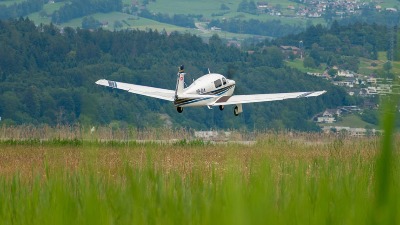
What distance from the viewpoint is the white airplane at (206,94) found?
53944 millimetres

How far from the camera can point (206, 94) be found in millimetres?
57406

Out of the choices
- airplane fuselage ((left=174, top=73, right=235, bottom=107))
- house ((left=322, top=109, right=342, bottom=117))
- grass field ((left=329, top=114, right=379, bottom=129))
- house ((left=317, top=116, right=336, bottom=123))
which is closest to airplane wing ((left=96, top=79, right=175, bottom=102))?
airplane fuselage ((left=174, top=73, right=235, bottom=107))

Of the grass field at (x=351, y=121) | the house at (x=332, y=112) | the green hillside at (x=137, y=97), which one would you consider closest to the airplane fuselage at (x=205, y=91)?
the green hillside at (x=137, y=97)

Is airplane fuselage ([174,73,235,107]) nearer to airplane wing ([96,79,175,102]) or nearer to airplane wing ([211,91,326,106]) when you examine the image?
airplane wing ([211,91,326,106])

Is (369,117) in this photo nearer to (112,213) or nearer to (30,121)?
(30,121)

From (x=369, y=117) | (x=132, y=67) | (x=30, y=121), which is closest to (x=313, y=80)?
(x=132, y=67)

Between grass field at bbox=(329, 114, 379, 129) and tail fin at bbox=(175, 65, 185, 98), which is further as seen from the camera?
grass field at bbox=(329, 114, 379, 129)

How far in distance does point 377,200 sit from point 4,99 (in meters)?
158

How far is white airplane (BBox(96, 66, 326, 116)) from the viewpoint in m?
53.9

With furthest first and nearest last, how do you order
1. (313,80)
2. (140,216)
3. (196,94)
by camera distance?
(313,80)
(196,94)
(140,216)

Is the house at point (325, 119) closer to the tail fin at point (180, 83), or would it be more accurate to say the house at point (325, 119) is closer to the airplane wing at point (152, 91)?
the airplane wing at point (152, 91)

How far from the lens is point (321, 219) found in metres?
7.27

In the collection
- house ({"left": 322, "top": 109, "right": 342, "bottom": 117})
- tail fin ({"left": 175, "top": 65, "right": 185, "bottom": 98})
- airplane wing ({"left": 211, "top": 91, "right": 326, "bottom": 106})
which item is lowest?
house ({"left": 322, "top": 109, "right": 342, "bottom": 117})

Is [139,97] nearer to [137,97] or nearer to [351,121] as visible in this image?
[137,97]
